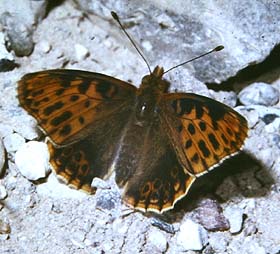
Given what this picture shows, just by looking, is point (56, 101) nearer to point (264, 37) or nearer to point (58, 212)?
point (58, 212)

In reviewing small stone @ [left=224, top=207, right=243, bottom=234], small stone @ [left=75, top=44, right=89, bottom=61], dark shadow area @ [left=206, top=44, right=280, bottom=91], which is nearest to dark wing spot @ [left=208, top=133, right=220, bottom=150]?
small stone @ [left=224, top=207, right=243, bottom=234]

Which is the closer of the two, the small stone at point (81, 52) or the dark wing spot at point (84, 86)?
the dark wing spot at point (84, 86)

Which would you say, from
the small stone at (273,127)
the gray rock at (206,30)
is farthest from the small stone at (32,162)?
the small stone at (273,127)

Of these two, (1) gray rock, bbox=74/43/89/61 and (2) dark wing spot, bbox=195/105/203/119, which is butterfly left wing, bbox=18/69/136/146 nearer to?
(2) dark wing spot, bbox=195/105/203/119

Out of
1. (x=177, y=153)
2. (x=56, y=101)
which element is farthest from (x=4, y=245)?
(x=177, y=153)

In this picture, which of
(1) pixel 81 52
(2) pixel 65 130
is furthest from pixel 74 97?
(1) pixel 81 52

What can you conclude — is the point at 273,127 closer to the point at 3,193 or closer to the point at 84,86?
the point at 84,86

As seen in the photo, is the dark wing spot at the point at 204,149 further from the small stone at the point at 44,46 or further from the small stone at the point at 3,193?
the small stone at the point at 44,46
